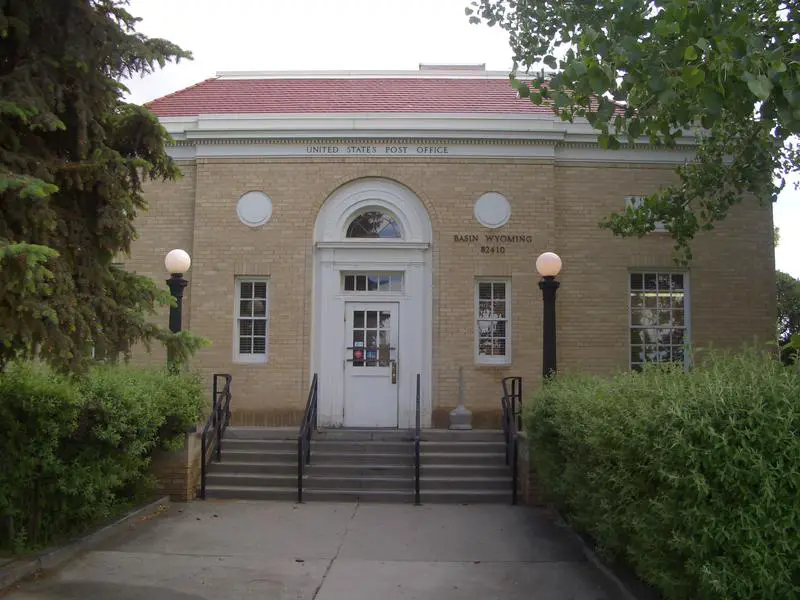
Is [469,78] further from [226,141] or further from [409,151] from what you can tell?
[226,141]

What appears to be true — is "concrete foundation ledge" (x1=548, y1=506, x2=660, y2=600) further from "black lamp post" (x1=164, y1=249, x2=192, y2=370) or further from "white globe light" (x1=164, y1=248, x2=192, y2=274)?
"white globe light" (x1=164, y1=248, x2=192, y2=274)

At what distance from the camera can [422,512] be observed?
9.59m

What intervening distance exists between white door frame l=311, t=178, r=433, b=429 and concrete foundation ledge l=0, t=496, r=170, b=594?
4666mm

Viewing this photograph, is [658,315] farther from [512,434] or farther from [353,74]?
[353,74]

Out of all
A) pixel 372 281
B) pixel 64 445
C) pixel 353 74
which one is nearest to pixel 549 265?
pixel 372 281

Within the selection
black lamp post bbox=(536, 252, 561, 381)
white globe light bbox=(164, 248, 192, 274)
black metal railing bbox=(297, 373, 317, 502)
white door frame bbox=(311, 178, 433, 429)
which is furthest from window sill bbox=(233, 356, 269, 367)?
black lamp post bbox=(536, 252, 561, 381)

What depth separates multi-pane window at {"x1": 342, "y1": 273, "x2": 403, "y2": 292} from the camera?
13.5 metres

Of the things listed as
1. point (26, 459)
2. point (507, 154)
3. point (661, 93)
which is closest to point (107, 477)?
point (26, 459)

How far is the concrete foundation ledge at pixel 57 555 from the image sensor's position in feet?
21.5

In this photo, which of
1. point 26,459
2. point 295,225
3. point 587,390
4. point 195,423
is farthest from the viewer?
point 295,225

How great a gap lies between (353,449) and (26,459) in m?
5.01

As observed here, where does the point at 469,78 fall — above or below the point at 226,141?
above

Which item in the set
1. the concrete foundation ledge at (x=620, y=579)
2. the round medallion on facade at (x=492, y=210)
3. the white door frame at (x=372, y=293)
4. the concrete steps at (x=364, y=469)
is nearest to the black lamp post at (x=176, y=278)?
the concrete steps at (x=364, y=469)

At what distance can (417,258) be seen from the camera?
43.7 ft
